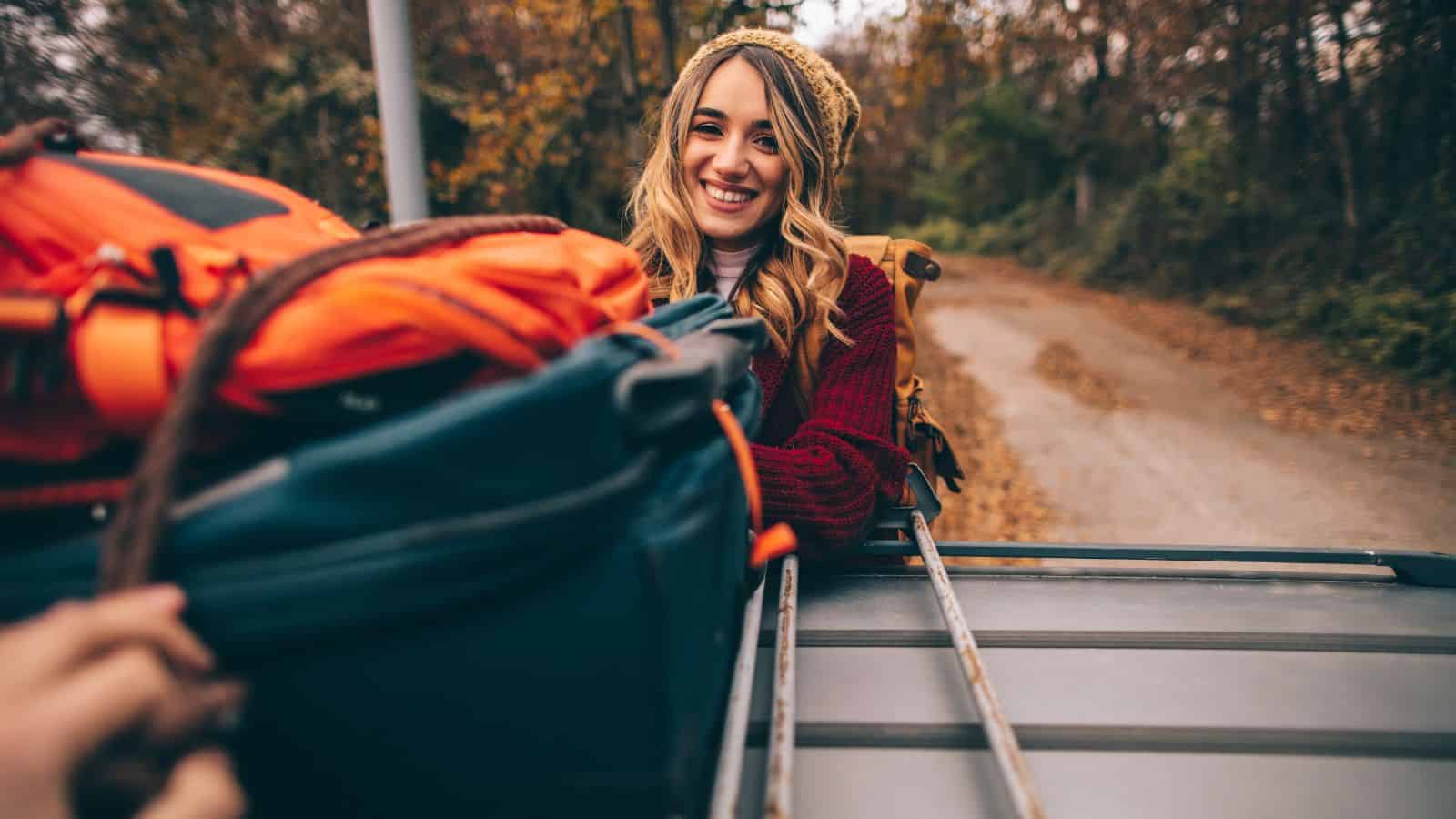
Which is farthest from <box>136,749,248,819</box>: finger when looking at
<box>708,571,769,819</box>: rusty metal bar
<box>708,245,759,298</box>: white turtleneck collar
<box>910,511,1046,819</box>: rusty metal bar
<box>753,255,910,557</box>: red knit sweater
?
<box>708,245,759,298</box>: white turtleneck collar

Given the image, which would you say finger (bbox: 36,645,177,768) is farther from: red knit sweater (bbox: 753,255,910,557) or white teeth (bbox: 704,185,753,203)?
white teeth (bbox: 704,185,753,203)

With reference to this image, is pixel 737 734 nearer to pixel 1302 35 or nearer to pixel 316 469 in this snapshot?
pixel 316 469

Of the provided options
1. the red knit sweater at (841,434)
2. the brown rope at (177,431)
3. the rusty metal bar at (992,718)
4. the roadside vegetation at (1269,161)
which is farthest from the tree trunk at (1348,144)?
the brown rope at (177,431)

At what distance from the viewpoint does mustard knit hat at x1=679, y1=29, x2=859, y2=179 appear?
190 centimetres

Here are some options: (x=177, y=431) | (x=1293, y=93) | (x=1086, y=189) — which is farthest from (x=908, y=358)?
(x=1086, y=189)

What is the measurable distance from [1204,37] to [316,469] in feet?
50.9

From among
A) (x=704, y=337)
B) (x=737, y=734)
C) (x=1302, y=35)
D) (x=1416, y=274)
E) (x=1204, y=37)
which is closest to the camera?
(x=737, y=734)

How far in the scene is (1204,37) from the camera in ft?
40.7

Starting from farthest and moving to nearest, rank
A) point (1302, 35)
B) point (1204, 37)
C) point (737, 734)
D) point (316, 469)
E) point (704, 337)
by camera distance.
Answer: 1. point (1204, 37)
2. point (1302, 35)
3. point (704, 337)
4. point (737, 734)
5. point (316, 469)

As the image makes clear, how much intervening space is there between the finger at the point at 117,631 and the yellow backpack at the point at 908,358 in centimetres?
152

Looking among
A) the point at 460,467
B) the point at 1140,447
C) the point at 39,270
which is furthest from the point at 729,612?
the point at 1140,447

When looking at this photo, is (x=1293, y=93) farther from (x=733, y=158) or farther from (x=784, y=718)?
(x=784, y=718)

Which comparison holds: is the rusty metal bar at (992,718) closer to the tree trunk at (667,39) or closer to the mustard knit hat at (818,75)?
the mustard knit hat at (818,75)

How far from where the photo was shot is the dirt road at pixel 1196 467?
537 cm
